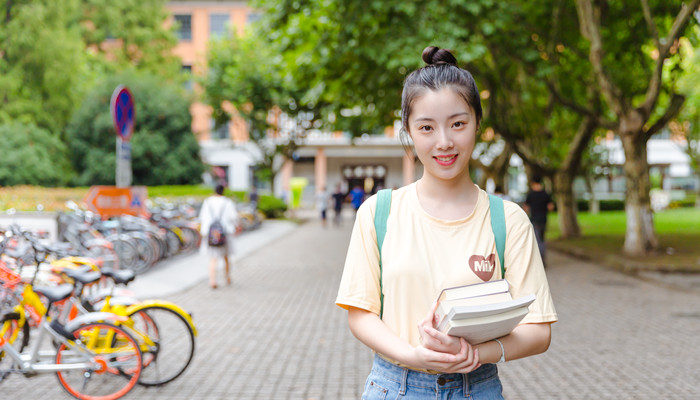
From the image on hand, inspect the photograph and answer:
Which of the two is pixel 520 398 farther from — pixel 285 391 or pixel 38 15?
pixel 38 15

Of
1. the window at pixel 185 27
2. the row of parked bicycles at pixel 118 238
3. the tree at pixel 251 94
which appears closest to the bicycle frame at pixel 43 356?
the row of parked bicycles at pixel 118 238

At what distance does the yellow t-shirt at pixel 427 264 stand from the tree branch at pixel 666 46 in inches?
466

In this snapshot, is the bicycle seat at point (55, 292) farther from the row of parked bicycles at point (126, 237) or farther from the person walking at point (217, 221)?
the person walking at point (217, 221)

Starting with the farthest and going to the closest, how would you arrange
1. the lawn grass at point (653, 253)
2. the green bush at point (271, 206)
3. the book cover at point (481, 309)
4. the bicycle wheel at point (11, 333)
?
the green bush at point (271, 206)
the lawn grass at point (653, 253)
the bicycle wheel at point (11, 333)
the book cover at point (481, 309)

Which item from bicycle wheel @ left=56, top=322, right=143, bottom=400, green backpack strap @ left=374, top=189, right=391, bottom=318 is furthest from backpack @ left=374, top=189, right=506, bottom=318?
bicycle wheel @ left=56, top=322, right=143, bottom=400

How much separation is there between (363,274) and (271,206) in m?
31.0

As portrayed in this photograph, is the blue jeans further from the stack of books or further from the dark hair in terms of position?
the dark hair

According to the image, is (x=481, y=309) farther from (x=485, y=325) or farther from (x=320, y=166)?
(x=320, y=166)

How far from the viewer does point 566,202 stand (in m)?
20.2

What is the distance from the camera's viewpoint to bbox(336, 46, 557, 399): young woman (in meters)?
1.79

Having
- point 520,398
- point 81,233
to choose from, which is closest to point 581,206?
point 81,233

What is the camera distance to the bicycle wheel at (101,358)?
4961 mm

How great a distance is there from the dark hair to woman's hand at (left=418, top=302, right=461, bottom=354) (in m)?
0.57

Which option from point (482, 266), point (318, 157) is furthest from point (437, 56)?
point (318, 157)
